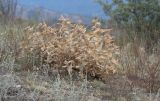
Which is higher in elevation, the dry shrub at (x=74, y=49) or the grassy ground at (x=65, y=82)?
the dry shrub at (x=74, y=49)

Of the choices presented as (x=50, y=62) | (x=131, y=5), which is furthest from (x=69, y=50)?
(x=131, y=5)

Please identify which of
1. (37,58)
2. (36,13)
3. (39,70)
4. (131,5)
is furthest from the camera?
(131,5)

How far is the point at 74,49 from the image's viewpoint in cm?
616

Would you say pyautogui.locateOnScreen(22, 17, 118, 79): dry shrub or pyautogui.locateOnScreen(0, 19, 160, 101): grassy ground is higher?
pyautogui.locateOnScreen(22, 17, 118, 79): dry shrub

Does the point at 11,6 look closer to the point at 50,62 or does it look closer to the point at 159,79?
the point at 50,62

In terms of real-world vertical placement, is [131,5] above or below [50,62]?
above

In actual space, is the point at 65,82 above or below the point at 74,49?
below

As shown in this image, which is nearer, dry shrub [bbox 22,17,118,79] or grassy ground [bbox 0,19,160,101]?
grassy ground [bbox 0,19,160,101]

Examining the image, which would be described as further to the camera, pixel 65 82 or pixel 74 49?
pixel 74 49

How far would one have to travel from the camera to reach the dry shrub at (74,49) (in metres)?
6.12

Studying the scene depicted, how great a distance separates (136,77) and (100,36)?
0.72 metres

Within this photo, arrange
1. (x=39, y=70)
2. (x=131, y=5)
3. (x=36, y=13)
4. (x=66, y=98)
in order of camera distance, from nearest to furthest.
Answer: (x=66, y=98) → (x=39, y=70) → (x=36, y=13) → (x=131, y=5)

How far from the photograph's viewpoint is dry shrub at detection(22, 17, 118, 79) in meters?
6.12

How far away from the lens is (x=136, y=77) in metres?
6.15
